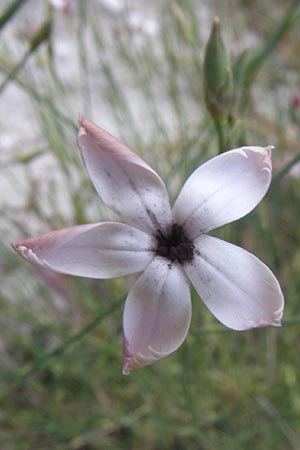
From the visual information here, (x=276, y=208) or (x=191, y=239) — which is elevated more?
(x=191, y=239)

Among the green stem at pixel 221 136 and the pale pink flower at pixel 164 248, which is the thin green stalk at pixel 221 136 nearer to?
the green stem at pixel 221 136

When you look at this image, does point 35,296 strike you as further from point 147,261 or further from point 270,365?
point 147,261

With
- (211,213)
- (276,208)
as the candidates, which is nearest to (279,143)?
(276,208)

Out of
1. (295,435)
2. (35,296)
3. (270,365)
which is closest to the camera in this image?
(295,435)

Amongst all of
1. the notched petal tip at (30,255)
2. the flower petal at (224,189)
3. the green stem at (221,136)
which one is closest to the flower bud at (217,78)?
the green stem at (221,136)

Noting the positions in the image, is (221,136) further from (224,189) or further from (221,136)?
(224,189)
